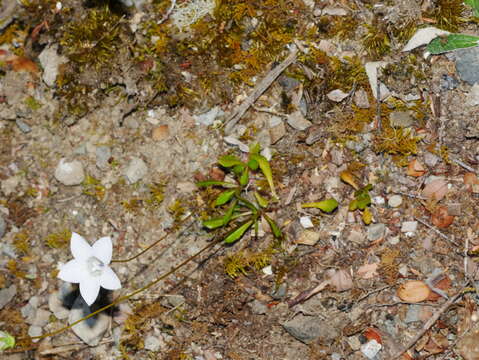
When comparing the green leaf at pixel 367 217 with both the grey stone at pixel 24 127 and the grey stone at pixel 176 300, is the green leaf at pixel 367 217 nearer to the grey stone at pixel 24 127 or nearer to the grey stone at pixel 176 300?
the grey stone at pixel 176 300

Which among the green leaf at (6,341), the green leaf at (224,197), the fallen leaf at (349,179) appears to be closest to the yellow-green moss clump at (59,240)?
the green leaf at (6,341)

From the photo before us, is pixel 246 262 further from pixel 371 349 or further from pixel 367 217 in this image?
pixel 371 349

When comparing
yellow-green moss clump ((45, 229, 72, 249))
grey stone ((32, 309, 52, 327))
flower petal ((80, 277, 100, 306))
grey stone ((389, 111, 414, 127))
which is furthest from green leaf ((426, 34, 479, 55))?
grey stone ((32, 309, 52, 327))

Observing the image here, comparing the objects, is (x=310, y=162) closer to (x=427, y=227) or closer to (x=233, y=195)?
(x=233, y=195)

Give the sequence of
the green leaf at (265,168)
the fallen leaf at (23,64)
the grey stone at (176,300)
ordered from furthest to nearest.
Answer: the fallen leaf at (23,64)
the grey stone at (176,300)
the green leaf at (265,168)

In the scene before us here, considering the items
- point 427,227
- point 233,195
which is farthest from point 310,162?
point 427,227
